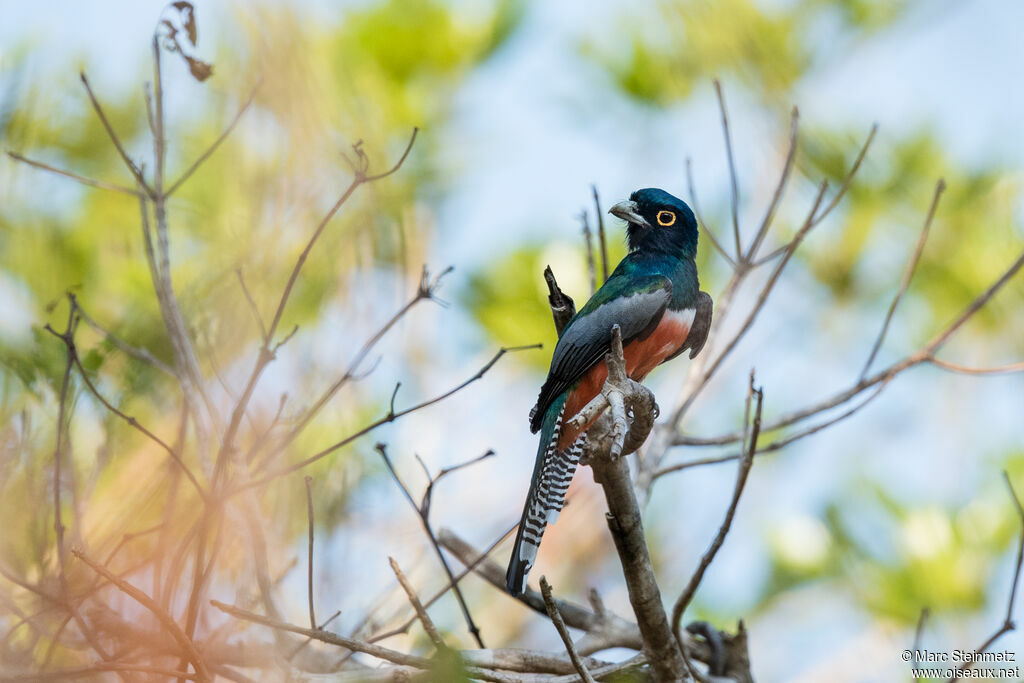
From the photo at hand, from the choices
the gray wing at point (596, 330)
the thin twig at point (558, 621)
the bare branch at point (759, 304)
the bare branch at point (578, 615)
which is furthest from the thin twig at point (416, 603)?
the bare branch at point (759, 304)

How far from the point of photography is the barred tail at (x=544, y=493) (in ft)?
11.5

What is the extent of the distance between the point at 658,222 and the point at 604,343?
114cm

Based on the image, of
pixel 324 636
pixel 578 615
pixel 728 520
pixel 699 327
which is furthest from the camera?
pixel 699 327

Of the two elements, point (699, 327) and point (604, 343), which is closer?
point (604, 343)

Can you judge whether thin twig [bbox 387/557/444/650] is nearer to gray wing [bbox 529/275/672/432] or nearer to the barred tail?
the barred tail

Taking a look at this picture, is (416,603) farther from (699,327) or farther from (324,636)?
(699,327)

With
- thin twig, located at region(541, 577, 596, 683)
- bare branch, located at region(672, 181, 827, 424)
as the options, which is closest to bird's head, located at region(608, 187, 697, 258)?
bare branch, located at region(672, 181, 827, 424)

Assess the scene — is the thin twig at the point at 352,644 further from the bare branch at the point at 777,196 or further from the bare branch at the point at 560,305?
the bare branch at the point at 777,196

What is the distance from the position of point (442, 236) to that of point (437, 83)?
4.78 ft

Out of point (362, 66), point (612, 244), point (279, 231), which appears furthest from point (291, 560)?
point (362, 66)

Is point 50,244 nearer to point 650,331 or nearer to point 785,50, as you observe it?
point 650,331

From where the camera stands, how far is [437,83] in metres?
8.18

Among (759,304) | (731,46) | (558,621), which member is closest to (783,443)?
(759,304)

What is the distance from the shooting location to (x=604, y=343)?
3.89m
